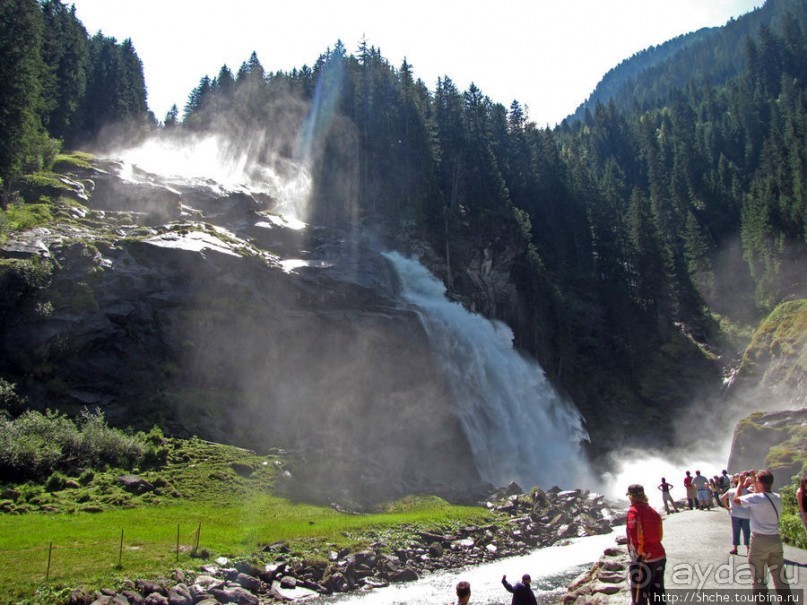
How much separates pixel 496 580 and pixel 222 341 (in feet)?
91.3

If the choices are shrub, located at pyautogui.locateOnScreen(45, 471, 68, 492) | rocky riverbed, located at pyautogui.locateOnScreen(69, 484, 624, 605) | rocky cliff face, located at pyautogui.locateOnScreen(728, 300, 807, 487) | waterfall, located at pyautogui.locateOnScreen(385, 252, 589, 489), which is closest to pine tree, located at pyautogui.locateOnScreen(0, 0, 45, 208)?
shrub, located at pyautogui.locateOnScreen(45, 471, 68, 492)

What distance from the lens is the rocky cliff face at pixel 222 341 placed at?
36688mm

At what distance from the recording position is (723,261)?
315ft

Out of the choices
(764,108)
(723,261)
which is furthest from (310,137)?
(764,108)

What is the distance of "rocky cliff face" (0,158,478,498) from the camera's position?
120 feet

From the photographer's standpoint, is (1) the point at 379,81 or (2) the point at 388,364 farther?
(1) the point at 379,81

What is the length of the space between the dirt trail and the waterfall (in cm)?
2758

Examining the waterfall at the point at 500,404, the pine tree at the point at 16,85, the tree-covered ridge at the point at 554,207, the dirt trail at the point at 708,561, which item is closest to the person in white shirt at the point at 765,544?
the dirt trail at the point at 708,561

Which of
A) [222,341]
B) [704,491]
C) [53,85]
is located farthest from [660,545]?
[53,85]

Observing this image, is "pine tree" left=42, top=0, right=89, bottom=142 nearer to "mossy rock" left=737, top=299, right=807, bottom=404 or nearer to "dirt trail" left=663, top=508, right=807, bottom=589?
"dirt trail" left=663, top=508, right=807, bottom=589

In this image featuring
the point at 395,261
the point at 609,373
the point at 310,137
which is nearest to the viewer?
the point at 395,261

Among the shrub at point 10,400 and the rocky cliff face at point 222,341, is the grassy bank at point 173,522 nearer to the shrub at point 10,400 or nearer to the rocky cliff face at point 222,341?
the rocky cliff face at point 222,341

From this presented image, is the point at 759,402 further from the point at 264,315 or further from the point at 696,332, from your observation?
the point at 264,315

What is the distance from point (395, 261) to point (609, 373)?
102 ft
